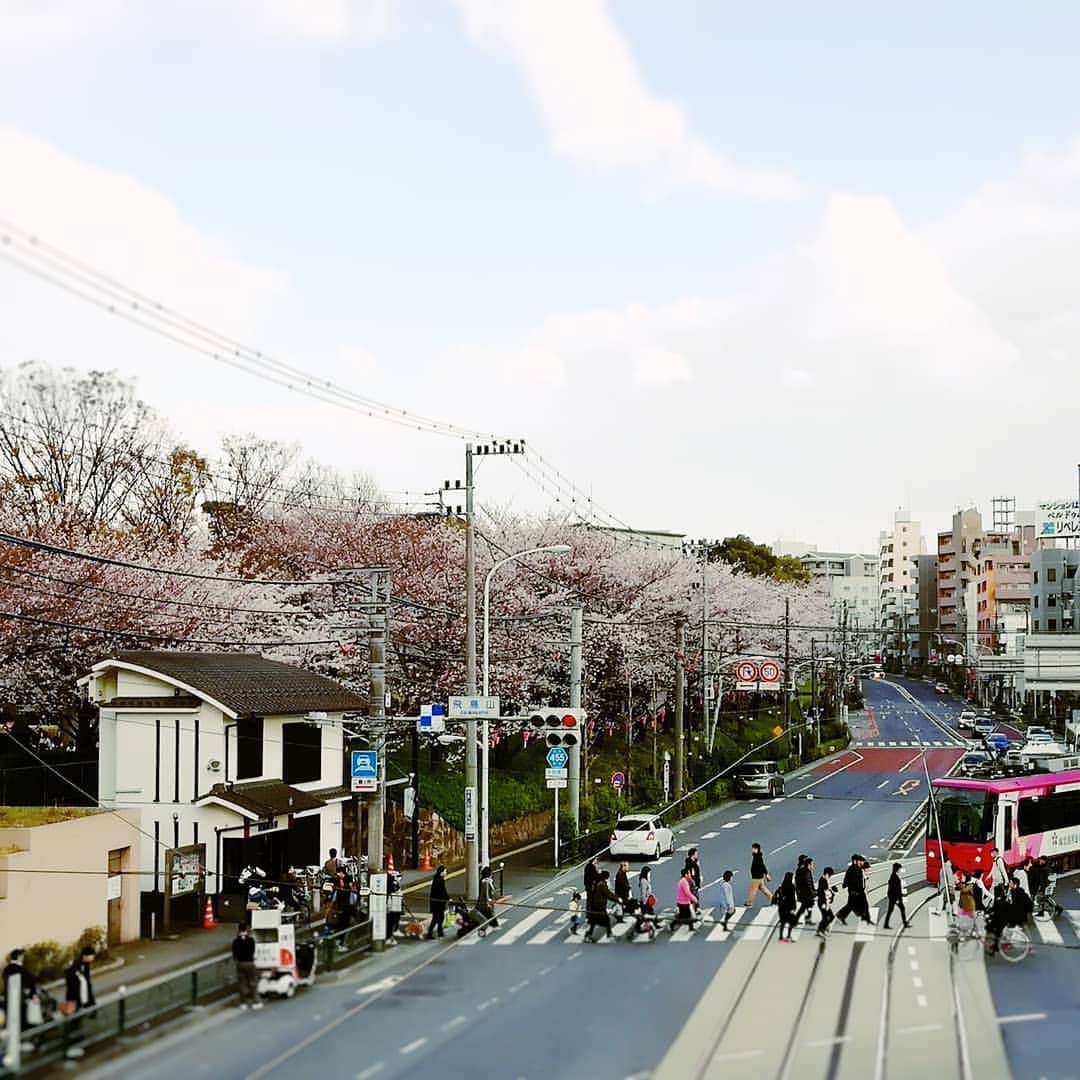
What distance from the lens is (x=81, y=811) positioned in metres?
28.4

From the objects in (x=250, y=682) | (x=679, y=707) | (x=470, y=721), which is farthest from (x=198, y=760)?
(x=679, y=707)

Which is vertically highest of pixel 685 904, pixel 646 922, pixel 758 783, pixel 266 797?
pixel 266 797

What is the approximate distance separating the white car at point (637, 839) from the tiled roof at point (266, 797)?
997cm

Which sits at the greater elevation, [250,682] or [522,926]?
[250,682]

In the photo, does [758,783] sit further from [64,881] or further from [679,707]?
[64,881]

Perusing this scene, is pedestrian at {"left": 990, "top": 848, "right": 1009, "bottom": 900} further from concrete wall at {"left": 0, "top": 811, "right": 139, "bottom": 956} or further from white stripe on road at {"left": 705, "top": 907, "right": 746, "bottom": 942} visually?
concrete wall at {"left": 0, "top": 811, "right": 139, "bottom": 956}

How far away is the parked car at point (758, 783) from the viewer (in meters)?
60.3

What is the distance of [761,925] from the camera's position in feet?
98.7

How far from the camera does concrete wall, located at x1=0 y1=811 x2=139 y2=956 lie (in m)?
23.8

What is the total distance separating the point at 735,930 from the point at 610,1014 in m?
8.99

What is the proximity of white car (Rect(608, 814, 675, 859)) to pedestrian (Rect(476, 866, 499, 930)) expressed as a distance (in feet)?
28.6

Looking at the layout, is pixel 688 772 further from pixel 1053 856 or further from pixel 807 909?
pixel 807 909

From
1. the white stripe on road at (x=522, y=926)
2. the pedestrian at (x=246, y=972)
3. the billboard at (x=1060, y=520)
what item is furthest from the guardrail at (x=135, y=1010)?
the billboard at (x=1060, y=520)

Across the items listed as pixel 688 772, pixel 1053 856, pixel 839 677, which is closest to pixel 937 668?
pixel 839 677
